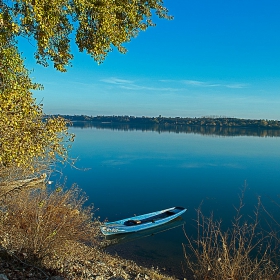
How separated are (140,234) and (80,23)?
10.8m

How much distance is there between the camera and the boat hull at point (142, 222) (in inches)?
498

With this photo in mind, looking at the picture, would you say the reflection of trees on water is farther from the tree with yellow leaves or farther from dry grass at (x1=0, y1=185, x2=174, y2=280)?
the tree with yellow leaves

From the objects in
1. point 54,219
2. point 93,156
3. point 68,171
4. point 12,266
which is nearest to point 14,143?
point 12,266

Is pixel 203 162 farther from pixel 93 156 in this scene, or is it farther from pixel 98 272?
pixel 98 272

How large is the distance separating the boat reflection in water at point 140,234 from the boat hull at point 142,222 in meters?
0.20

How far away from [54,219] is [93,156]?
2334cm

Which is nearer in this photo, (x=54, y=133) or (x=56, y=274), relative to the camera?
(x=56, y=274)

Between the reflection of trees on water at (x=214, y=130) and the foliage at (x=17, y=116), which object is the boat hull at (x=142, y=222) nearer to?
the foliage at (x=17, y=116)

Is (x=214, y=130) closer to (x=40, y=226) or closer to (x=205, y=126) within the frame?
(x=205, y=126)

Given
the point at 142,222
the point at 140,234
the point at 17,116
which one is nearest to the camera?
the point at 17,116

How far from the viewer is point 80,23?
552cm

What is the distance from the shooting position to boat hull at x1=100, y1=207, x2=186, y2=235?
12.7 m

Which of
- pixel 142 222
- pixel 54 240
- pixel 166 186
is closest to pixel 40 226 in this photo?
pixel 54 240

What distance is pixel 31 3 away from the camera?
15.2ft
